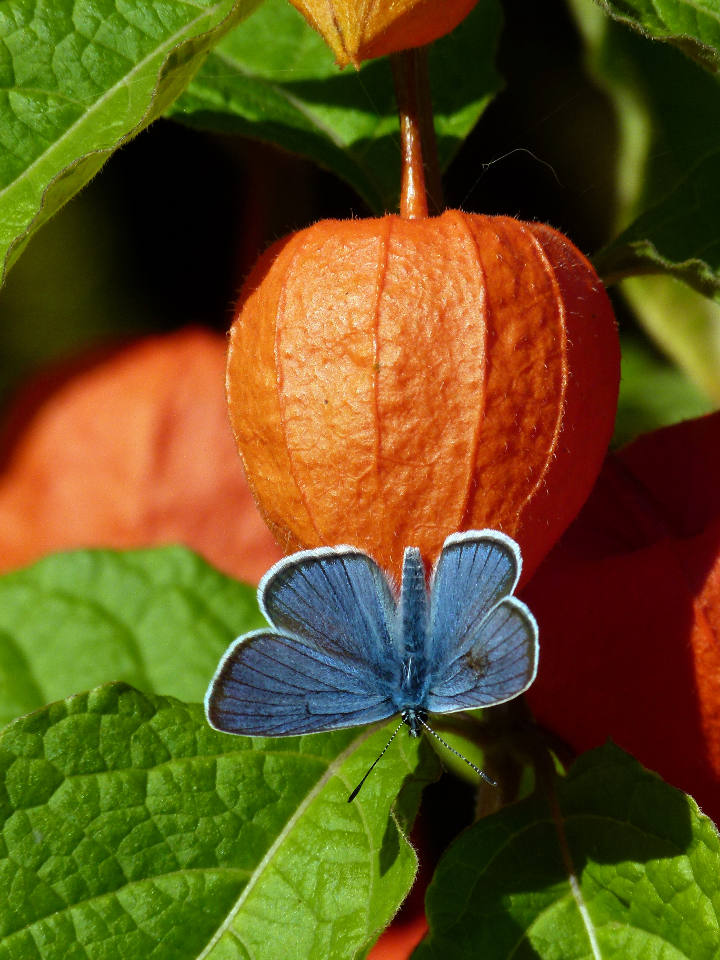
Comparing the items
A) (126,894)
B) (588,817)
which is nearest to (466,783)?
(588,817)

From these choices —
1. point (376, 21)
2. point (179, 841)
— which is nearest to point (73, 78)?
point (376, 21)

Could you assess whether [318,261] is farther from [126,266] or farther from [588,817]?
[126,266]

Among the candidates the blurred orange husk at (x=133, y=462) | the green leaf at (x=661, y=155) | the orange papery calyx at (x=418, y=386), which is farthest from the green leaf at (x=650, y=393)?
the orange papery calyx at (x=418, y=386)

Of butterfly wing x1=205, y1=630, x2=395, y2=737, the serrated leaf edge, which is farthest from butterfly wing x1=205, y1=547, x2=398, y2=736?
the serrated leaf edge

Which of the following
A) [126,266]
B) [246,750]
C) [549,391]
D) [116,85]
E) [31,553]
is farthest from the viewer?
[126,266]

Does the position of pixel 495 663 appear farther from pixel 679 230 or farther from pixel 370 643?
pixel 679 230

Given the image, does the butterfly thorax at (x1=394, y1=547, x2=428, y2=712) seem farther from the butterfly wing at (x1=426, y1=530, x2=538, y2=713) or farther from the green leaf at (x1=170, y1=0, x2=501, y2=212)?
the green leaf at (x1=170, y1=0, x2=501, y2=212)
